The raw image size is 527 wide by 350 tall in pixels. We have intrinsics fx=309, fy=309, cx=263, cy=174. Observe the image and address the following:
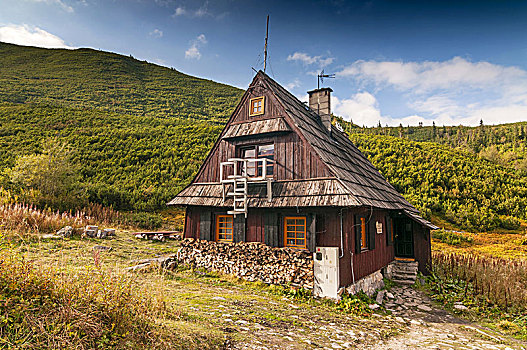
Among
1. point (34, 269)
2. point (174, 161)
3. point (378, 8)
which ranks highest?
point (378, 8)

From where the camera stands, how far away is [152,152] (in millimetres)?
37250

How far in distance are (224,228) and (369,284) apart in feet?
19.6

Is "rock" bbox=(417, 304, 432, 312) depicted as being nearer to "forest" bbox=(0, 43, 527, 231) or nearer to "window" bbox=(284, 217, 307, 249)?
"window" bbox=(284, 217, 307, 249)

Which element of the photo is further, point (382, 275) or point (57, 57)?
point (57, 57)

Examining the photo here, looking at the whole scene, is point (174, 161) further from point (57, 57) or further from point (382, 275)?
point (57, 57)

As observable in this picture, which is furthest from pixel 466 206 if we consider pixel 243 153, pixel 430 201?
pixel 243 153

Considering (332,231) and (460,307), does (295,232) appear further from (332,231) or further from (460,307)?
(460,307)

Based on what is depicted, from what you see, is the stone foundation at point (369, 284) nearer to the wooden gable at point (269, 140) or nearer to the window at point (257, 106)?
the wooden gable at point (269, 140)

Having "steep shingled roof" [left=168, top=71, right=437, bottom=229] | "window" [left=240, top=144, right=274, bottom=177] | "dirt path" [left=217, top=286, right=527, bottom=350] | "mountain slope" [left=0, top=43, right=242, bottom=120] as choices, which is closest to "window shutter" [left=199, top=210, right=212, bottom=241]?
"steep shingled roof" [left=168, top=71, right=437, bottom=229]

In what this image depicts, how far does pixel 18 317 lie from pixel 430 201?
3358 centimetres

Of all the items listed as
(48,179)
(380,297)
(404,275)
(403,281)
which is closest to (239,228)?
(380,297)

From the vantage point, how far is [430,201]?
102 ft

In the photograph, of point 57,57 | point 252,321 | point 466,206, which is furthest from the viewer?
point 57,57

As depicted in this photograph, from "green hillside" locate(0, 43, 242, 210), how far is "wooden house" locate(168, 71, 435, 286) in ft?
50.3
